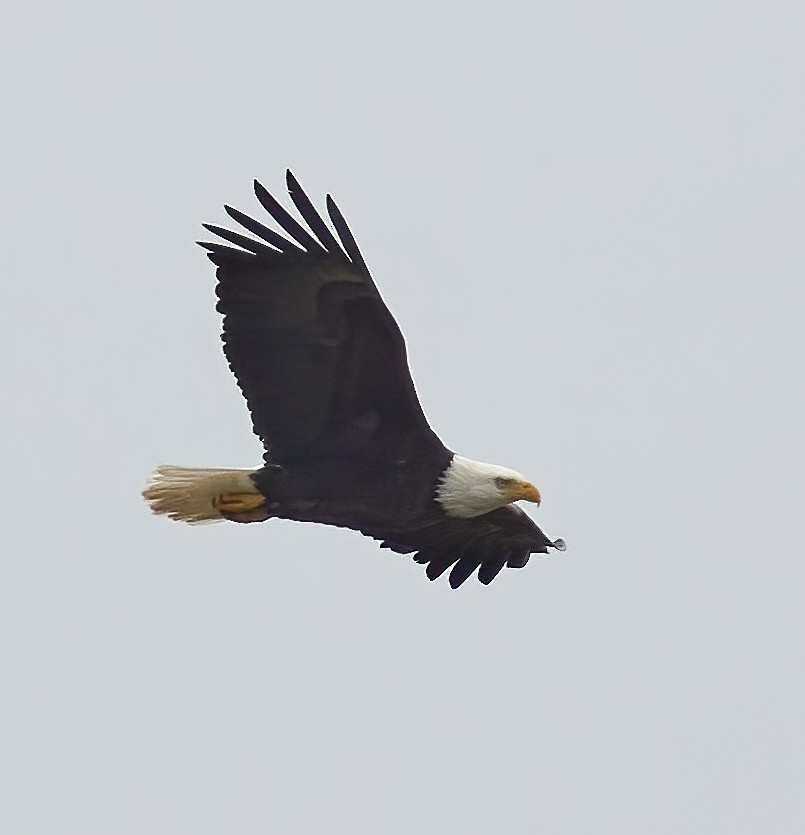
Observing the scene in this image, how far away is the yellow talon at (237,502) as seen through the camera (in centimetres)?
1305

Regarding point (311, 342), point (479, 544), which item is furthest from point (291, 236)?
point (479, 544)

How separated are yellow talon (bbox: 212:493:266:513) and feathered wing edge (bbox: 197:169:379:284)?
1.52 metres

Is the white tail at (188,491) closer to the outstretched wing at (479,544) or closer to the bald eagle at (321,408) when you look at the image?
the bald eagle at (321,408)

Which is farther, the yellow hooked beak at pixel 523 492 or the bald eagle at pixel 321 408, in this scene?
the yellow hooked beak at pixel 523 492

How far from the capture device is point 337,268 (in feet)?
39.9

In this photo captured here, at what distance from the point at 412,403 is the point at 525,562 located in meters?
1.84

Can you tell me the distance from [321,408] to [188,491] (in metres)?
1.17

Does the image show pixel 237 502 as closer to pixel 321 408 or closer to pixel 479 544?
pixel 321 408

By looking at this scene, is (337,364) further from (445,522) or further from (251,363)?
(445,522)

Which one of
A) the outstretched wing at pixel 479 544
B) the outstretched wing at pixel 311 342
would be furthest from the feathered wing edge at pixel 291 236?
the outstretched wing at pixel 479 544

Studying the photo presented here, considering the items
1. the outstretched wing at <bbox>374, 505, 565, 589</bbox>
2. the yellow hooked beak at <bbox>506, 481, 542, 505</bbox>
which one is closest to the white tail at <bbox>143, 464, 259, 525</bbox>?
the outstretched wing at <bbox>374, 505, 565, 589</bbox>

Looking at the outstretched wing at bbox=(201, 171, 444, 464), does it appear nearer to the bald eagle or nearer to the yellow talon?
the bald eagle

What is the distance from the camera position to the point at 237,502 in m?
13.1

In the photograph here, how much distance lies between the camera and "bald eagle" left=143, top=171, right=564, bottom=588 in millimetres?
12203
